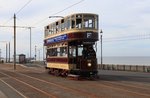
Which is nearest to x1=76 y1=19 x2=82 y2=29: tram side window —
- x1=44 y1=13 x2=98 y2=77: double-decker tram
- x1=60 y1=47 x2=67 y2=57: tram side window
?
x1=44 y1=13 x2=98 y2=77: double-decker tram

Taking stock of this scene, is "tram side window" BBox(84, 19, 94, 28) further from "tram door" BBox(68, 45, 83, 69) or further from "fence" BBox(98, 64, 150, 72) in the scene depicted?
"fence" BBox(98, 64, 150, 72)

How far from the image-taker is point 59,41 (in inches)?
1540

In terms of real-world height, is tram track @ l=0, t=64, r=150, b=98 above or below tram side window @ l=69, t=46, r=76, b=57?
below

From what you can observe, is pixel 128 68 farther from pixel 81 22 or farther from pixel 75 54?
pixel 81 22

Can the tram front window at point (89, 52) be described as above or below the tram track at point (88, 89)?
above

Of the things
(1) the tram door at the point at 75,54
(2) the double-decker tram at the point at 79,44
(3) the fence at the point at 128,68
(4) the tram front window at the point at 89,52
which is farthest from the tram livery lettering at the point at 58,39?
(3) the fence at the point at 128,68

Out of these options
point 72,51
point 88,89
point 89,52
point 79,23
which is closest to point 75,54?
point 72,51

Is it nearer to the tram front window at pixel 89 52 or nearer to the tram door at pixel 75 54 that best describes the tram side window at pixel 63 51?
the tram door at pixel 75 54

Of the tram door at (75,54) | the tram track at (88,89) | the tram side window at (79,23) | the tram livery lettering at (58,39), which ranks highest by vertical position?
the tram side window at (79,23)

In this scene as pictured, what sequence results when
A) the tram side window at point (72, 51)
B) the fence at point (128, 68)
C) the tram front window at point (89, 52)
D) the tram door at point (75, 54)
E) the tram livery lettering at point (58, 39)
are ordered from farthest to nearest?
the fence at point (128, 68)
the tram livery lettering at point (58, 39)
the tram side window at point (72, 51)
the tram door at point (75, 54)
the tram front window at point (89, 52)

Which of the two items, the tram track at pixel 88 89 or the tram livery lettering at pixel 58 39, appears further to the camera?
the tram livery lettering at pixel 58 39

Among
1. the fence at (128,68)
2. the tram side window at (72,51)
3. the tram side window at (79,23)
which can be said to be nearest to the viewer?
the tram side window at (79,23)

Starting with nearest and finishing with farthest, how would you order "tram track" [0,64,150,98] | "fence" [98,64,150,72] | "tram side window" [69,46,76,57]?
1. "tram track" [0,64,150,98]
2. "tram side window" [69,46,76,57]
3. "fence" [98,64,150,72]

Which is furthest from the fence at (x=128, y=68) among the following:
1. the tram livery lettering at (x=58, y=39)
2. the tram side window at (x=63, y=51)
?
the tram side window at (x=63, y=51)
